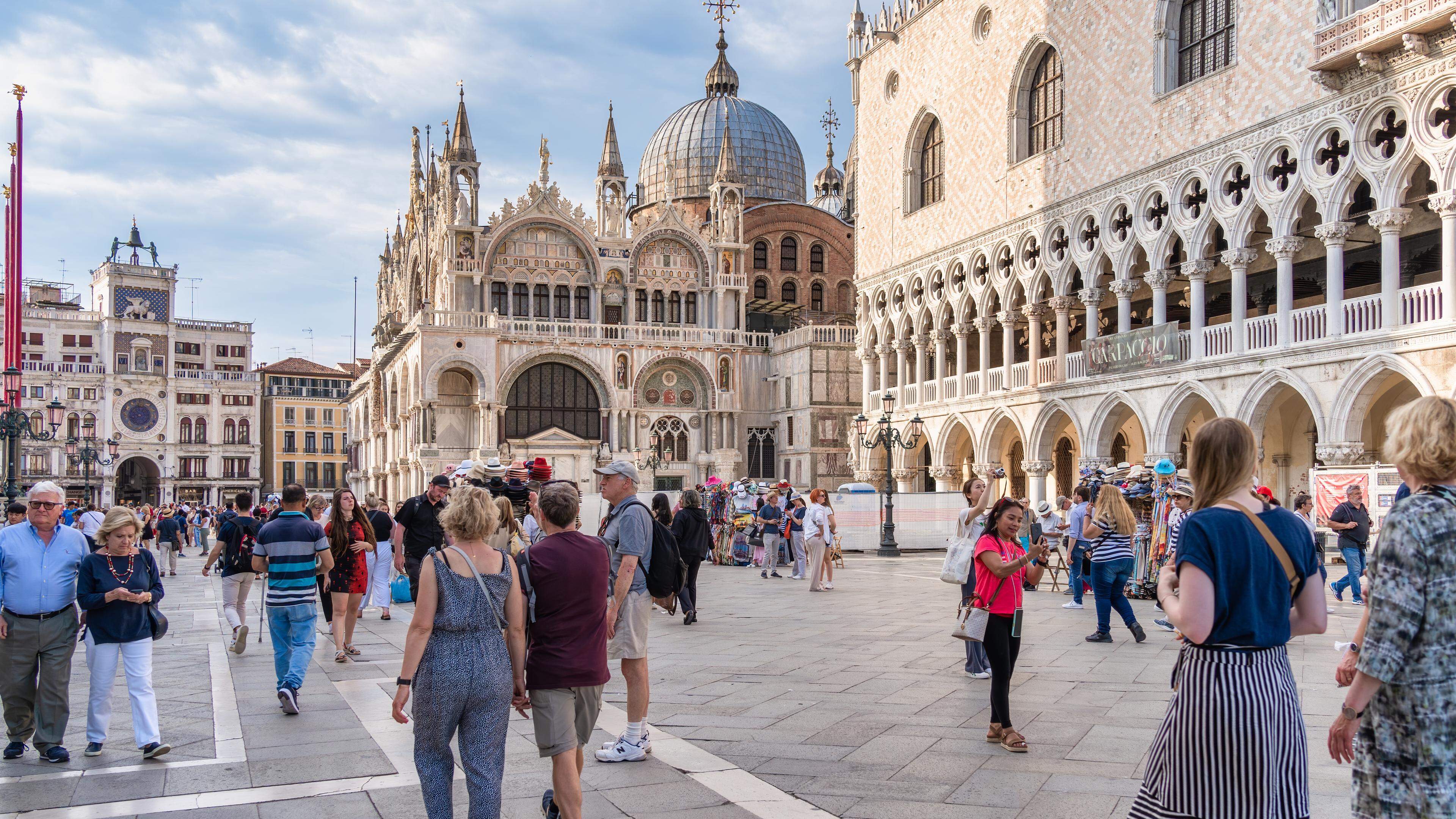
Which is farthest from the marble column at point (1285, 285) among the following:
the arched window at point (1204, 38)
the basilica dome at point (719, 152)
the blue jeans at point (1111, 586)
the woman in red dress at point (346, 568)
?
the basilica dome at point (719, 152)

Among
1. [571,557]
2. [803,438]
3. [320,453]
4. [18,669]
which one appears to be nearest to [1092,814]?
[571,557]

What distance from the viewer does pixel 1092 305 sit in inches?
1035

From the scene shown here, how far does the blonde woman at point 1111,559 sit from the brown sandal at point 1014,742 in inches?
179

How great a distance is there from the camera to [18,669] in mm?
6824

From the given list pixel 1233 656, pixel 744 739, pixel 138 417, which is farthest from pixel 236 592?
pixel 138 417

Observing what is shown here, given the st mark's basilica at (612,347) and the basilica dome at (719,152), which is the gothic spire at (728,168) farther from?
the basilica dome at (719,152)

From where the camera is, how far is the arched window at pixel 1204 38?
74.0 ft

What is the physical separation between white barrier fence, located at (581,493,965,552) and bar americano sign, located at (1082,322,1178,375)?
14.1 feet

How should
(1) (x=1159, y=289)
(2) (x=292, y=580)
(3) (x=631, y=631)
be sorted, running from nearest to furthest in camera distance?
(3) (x=631, y=631) < (2) (x=292, y=580) < (1) (x=1159, y=289)

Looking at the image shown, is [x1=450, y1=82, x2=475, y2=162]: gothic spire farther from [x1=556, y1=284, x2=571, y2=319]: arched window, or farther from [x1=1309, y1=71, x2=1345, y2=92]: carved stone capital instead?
[x1=1309, y1=71, x2=1345, y2=92]: carved stone capital

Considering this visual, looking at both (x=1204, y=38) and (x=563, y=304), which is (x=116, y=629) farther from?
(x=563, y=304)

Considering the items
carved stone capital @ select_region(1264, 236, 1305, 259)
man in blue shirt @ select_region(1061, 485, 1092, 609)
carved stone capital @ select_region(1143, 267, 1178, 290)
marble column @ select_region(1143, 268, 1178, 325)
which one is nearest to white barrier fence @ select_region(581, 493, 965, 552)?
marble column @ select_region(1143, 268, 1178, 325)

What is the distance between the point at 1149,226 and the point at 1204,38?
12.3 feet

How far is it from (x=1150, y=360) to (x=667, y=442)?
22716mm
